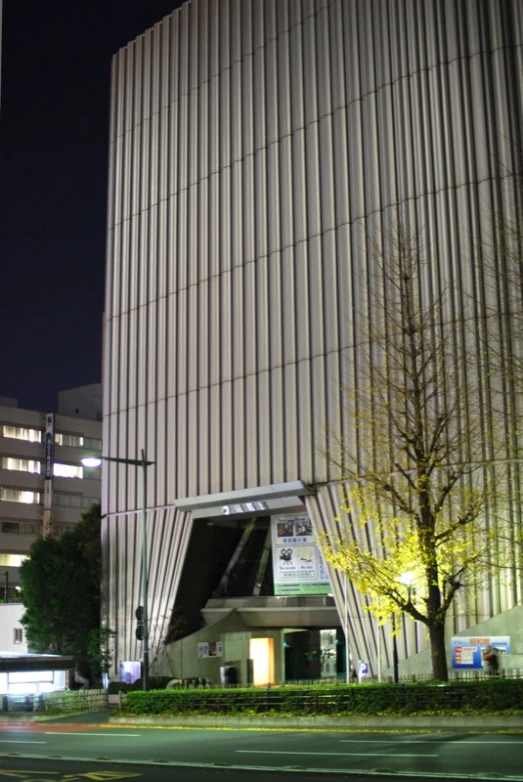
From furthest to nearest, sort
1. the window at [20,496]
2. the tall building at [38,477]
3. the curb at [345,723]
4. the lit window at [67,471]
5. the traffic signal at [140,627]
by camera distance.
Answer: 1. the lit window at [67,471]
2. the window at [20,496]
3. the tall building at [38,477]
4. the traffic signal at [140,627]
5. the curb at [345,723]

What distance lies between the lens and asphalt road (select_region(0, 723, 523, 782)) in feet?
53.7

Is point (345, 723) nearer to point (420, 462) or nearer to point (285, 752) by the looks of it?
point (285, 752)

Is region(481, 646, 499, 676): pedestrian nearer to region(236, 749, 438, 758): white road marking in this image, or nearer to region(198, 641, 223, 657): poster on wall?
region(236, 749, 438, 758): white road marking

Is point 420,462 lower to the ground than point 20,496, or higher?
lower

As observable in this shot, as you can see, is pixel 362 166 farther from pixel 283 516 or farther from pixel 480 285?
pixel 283 516

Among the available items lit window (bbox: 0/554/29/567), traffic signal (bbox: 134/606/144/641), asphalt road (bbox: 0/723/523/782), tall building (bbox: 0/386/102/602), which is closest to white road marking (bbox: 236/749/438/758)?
asphalt road (bbox: 0/723/523/782)

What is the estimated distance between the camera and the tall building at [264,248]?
37.5 m

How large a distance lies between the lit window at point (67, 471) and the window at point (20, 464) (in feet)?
5.65

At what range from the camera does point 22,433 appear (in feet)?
319

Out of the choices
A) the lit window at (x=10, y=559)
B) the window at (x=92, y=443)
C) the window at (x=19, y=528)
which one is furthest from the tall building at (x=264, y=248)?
the window at (x=92, y=443)

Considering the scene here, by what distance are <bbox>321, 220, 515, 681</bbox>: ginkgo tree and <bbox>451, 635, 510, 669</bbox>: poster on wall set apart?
1842mm

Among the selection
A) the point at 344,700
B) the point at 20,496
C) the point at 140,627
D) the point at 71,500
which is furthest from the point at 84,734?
the point at 71,500

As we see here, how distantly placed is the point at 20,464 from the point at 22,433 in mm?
3110

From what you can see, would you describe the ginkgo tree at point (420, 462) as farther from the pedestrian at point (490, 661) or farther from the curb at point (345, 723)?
the curb at point (345, 723)
